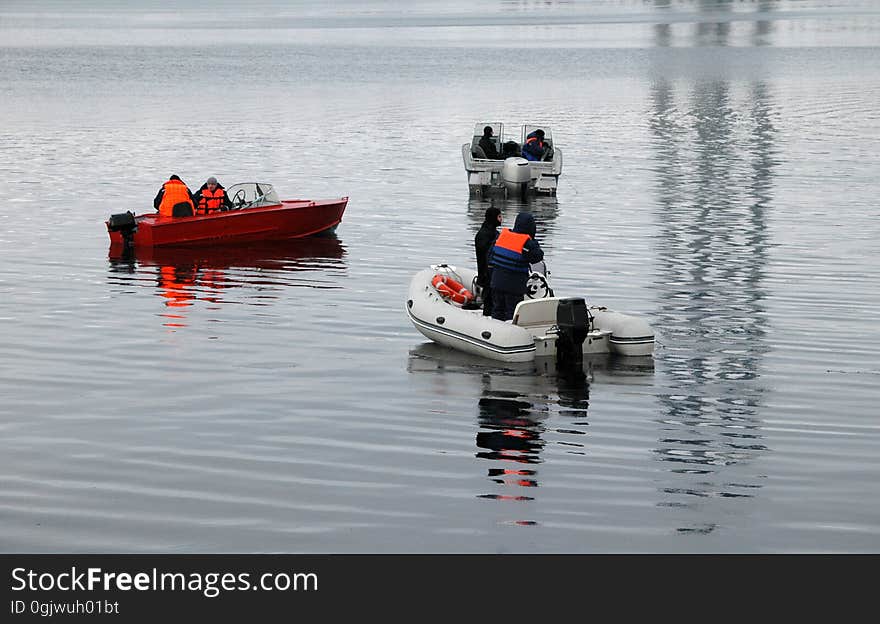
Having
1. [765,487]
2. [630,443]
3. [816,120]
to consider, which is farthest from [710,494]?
[816,120]

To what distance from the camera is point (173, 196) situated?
24359 mm

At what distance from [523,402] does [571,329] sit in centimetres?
145

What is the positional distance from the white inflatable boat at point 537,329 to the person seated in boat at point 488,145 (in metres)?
15.6

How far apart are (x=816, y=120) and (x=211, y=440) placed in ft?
139

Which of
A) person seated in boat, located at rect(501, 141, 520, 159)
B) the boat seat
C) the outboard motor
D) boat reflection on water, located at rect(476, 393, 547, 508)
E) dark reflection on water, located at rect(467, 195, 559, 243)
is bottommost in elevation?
Answer: boat reflection on water, located at rect(476, 393, 547, 508)

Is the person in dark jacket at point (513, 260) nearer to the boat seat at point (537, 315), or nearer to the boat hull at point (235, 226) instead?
the boat seat at point (537, 315)

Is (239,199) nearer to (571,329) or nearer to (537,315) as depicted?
(537,315)

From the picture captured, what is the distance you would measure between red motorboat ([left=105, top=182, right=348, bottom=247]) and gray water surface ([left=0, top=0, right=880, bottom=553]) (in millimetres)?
520

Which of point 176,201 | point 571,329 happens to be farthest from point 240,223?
point 571,329

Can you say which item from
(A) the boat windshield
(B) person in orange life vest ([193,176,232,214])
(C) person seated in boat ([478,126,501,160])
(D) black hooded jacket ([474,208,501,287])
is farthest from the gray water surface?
(C) person seated in boat ([478,126,501,160])

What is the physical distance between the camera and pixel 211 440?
1254 cm

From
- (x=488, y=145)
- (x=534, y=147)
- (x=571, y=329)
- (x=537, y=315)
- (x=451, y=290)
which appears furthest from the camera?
(x=488, y=145)

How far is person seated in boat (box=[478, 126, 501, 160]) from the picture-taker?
31.7 metres

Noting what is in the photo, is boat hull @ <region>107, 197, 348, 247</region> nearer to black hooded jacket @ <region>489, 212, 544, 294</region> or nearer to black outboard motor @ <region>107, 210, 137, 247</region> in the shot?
black outboard motor @ <region>107, 210, 137, 247</region>
